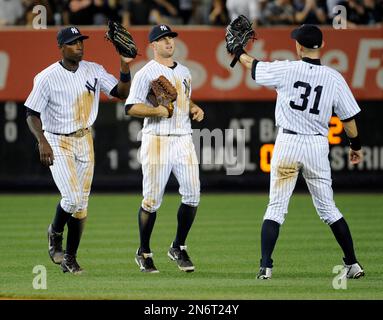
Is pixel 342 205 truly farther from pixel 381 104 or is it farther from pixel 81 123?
pixel 81 123

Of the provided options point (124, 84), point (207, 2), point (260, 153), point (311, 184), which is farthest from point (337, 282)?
point (207, 2)

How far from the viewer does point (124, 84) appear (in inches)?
421

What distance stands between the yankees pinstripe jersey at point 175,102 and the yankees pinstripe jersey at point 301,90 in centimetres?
104

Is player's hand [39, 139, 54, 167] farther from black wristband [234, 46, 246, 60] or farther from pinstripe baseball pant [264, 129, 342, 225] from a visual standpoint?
pinstripe baseball pant [264, 129, 342, 225]

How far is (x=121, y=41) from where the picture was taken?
10.5 meters

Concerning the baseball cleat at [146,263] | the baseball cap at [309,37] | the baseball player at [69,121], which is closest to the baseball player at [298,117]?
the baseball cap at [309,37]

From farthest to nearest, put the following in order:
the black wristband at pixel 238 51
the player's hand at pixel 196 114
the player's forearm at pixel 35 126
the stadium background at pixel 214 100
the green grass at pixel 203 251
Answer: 1. the stadium background at pixel 214 100
2. the player's hand at pixel 196 114
3. the player's forearm at pixel 35 126
4. the black wristband at pixel 238 51
5. the green grass at pixel 203 251

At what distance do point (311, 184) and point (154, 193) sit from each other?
1.52 meters

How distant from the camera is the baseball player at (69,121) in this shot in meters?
10.5

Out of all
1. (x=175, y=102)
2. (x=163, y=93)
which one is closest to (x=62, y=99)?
(x=163, y=93)

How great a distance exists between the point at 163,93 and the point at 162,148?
1.71 feet

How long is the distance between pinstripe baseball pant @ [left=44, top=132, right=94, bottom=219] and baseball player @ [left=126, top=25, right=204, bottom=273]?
519 millimetres

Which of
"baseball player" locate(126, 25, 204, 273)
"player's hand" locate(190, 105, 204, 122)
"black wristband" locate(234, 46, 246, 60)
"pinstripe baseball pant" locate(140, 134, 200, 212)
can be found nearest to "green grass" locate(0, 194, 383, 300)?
"baseball player" locate(126, 25, 204, 273)

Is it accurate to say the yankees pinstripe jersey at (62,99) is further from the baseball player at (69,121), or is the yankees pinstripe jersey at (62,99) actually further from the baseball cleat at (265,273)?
the baseball cleat at (265,273)
